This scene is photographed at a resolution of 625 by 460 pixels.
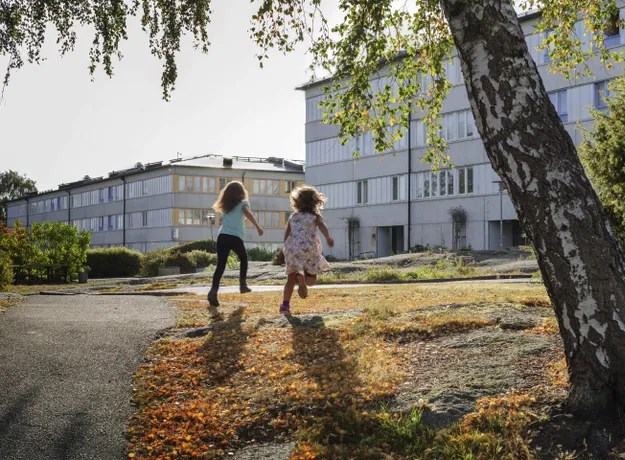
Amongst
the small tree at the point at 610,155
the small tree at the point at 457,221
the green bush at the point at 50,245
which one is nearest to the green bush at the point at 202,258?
the green bush at the point at 50,245

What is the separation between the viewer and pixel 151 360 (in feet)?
21.3

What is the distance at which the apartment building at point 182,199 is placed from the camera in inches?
2776

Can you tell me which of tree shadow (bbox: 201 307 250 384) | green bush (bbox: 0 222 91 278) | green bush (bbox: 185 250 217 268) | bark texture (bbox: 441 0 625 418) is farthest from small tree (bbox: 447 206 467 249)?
bark texture (bbox: 441 0 625 418)

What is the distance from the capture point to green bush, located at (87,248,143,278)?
37500mm

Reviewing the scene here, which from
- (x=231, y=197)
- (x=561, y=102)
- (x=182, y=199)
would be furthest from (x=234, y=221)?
(x=182, y=199)

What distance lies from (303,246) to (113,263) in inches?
1201

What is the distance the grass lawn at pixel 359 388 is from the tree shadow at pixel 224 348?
0.05 feet

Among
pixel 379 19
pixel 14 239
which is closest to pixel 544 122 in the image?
pixel 379 19

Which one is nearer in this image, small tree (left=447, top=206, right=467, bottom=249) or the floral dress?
the floral dress

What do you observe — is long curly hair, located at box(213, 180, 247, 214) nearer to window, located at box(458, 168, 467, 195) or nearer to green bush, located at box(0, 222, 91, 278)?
green bush, located at box(0, 222, 91, 278)

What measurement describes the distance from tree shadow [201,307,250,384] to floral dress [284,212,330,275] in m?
0.95

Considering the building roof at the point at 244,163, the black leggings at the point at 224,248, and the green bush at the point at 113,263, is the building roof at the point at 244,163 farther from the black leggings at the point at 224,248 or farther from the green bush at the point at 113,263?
the black leggings at the point at 224,248

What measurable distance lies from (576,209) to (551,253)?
0.89ft

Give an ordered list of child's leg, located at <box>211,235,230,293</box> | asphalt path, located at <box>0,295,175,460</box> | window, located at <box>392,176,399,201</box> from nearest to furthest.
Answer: asphalt path, located at <box>0,295,175,460</box> < child's leg, located at <box>211,235,230,293</box> < window, located at <box>392,176,399,201</box>
